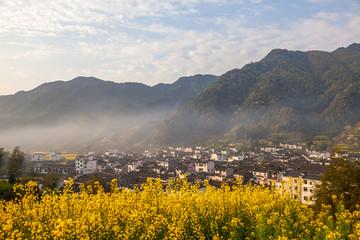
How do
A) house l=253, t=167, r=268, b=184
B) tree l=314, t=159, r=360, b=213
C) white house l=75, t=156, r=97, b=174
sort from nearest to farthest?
tree l=314, t=159, r=360, b=213 < house l=253, t=167, r=268, b=184 < white house l=75, t=156, r=97, b=174

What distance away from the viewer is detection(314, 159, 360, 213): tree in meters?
16.3

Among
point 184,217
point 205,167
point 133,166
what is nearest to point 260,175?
point 205,167

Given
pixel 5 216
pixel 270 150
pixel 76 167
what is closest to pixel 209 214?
pixel 5 216

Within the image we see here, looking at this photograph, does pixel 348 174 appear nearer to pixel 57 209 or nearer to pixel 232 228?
pixel 232 228

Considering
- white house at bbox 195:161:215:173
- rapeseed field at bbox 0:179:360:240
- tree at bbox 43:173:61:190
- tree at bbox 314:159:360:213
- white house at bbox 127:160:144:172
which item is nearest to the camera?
rapeseed field at bbox 0:179:360:240

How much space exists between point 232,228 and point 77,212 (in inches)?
211

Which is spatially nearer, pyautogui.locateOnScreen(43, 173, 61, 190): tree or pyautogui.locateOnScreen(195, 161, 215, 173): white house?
pyautogui.locateOnScreen(43, 173, 61, 190): tree

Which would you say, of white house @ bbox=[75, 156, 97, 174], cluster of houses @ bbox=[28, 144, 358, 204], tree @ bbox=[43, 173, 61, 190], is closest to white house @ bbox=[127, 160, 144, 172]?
cluster of houses @ bbox=[28, 144, 358, 204]

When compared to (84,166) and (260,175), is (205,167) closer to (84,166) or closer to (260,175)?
(260,175)

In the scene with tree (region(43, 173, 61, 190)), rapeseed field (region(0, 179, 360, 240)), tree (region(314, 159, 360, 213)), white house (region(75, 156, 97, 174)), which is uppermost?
rapeseed field (region(0, 179, 360, 240))

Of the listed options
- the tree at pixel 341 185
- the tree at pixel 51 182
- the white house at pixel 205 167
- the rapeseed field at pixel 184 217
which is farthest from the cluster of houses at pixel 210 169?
the rapeseed field at pixel 184 217

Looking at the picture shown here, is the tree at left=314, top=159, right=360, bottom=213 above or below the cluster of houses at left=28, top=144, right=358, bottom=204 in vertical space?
above

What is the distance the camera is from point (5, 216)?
8031 mm

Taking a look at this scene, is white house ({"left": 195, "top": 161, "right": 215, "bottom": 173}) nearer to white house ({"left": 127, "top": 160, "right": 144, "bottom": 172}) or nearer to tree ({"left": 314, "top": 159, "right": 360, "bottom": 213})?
white house ({"left": 127, "top": 160, "right": 144, "bottom": 172})
